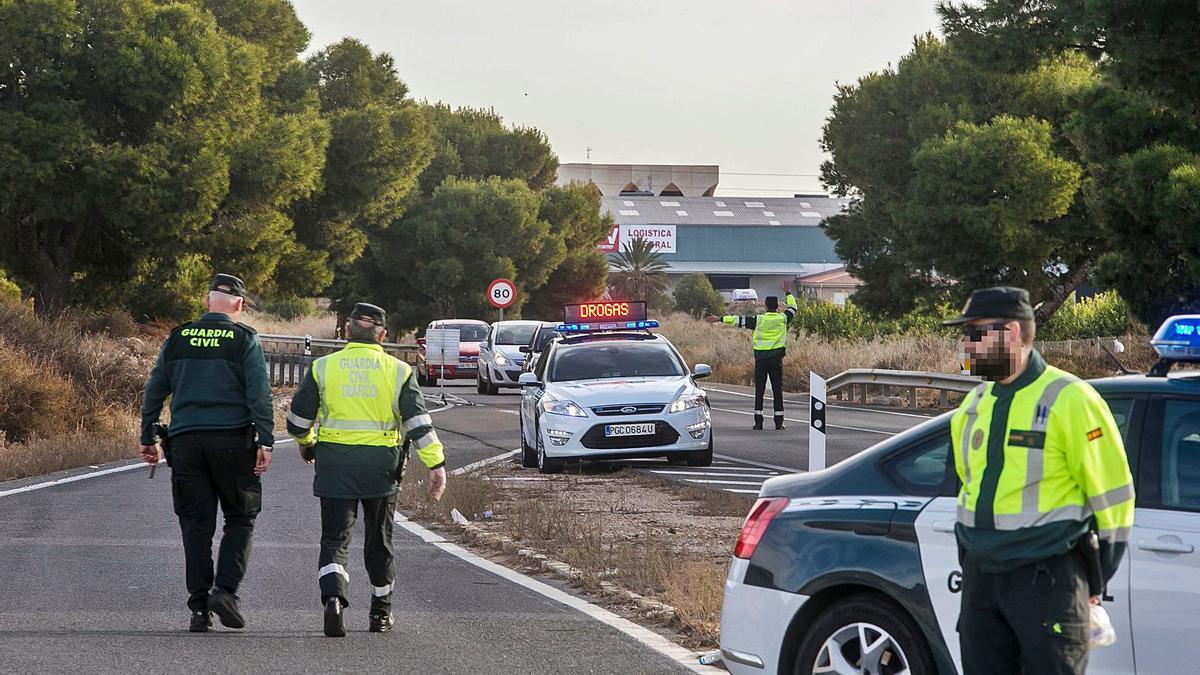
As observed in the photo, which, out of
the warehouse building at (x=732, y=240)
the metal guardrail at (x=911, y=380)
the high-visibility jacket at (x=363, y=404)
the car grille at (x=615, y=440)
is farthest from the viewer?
the warehouse building at (x=732, y=240)

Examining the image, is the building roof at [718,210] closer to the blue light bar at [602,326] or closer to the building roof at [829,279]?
the building roof at [829,279]

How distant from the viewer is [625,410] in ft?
59.0

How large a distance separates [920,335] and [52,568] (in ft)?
99.4

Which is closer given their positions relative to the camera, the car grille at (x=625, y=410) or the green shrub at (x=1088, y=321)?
the car grille at (x=625, y=410)

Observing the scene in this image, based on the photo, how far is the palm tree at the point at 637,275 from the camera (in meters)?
95.4

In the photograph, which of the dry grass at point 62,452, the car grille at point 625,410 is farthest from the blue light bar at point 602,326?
the dry grass at point 62,452

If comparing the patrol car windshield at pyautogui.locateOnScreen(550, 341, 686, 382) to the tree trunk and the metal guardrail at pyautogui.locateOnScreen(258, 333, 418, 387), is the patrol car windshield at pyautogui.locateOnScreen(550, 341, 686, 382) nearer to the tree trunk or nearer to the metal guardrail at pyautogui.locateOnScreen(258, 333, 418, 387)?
the metal guardrail at pyautogui.locateOnScreen(258, 333, 418, 387)

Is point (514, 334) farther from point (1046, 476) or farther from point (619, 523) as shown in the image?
point (1046, 476)

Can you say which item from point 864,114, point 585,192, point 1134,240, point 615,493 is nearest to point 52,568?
point 615,493

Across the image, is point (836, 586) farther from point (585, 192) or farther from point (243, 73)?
point (585, 192)

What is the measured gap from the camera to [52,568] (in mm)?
10961

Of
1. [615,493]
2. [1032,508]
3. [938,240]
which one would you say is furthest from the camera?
[938,240]

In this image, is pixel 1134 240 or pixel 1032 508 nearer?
pixel 1032 508

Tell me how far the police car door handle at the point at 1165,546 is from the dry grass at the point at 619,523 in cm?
330
